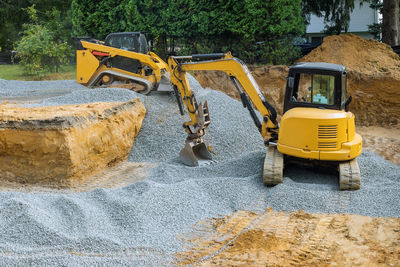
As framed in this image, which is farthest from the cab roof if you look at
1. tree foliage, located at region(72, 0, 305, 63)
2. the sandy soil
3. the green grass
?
the green grass

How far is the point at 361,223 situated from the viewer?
6164 millimetres

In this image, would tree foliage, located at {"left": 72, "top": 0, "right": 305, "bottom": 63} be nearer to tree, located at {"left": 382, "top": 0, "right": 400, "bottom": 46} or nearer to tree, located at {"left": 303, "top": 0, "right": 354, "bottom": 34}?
tree, located at {"left": 303, "top": 0, "right": 354, "bottom": 34}

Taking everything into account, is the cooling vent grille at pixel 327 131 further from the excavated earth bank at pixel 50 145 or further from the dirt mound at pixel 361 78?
the dirt mound at pixel 361 78

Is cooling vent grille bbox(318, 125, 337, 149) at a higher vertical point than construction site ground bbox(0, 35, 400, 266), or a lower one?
higher

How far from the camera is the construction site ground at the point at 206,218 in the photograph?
17.5 ft

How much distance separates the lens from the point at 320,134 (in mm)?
7090

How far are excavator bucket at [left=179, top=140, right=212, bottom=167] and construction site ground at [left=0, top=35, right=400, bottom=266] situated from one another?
24 centimetres

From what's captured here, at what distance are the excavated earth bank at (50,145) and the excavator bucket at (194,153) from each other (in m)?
1.74

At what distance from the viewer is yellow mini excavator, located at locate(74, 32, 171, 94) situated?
12.1 m

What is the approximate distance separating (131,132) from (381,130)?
778 cm

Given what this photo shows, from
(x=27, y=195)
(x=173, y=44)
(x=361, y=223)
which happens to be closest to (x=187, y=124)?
(x=27, y=195)

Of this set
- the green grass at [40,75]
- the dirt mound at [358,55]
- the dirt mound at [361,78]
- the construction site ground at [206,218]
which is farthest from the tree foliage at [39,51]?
the construction site ground at [206,218]

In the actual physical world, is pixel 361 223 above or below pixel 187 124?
below

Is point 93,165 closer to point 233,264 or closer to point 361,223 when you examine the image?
point 233,264
